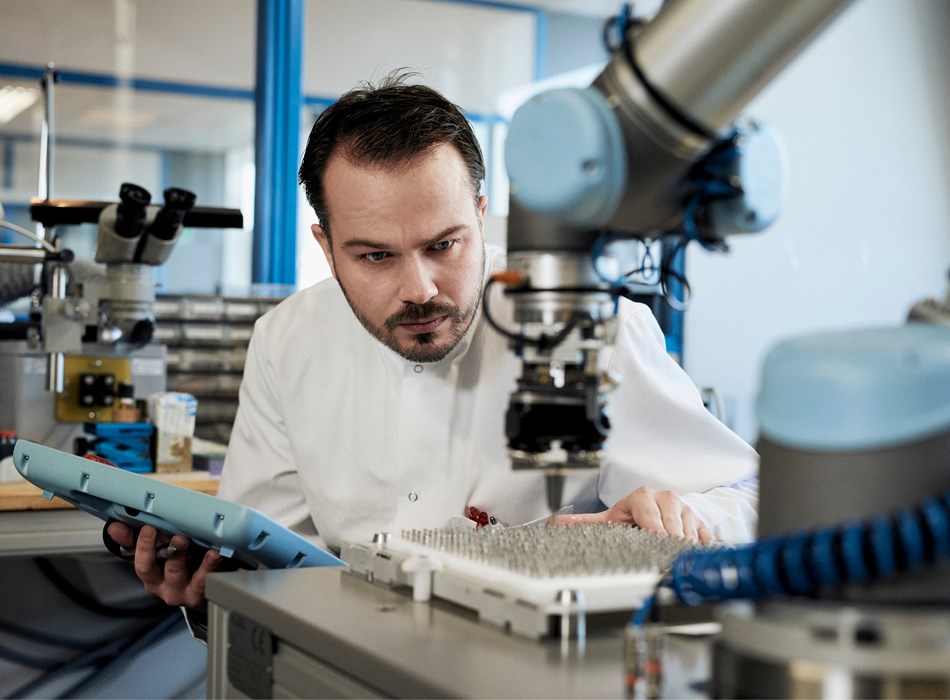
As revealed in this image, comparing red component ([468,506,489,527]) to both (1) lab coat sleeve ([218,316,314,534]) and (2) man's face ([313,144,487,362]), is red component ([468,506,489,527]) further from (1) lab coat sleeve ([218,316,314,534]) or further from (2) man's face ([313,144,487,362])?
(1) lab coat sleeve ([218,316,314,534])

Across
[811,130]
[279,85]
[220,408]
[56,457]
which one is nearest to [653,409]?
[56,457]

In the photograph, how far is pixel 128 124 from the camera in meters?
4.62

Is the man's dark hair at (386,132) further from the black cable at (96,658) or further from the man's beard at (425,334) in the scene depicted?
the black cable at (96,658)

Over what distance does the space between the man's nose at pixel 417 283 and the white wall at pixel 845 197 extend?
3764mm

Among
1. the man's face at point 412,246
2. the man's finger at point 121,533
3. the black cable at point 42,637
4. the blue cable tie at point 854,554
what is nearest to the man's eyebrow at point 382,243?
the man's face at point 412,246

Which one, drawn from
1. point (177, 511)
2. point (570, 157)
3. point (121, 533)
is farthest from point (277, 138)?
point (570, 157)

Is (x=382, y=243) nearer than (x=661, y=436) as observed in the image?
Yes

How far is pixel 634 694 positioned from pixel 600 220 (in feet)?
1.01

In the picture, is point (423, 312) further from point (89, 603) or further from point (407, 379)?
point (89, 603)

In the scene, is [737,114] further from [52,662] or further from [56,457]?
[52,662]

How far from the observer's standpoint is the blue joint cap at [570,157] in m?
0.71

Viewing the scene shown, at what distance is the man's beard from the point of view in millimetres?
1624

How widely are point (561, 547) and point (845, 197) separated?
4.83m

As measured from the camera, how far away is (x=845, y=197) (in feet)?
17.5
